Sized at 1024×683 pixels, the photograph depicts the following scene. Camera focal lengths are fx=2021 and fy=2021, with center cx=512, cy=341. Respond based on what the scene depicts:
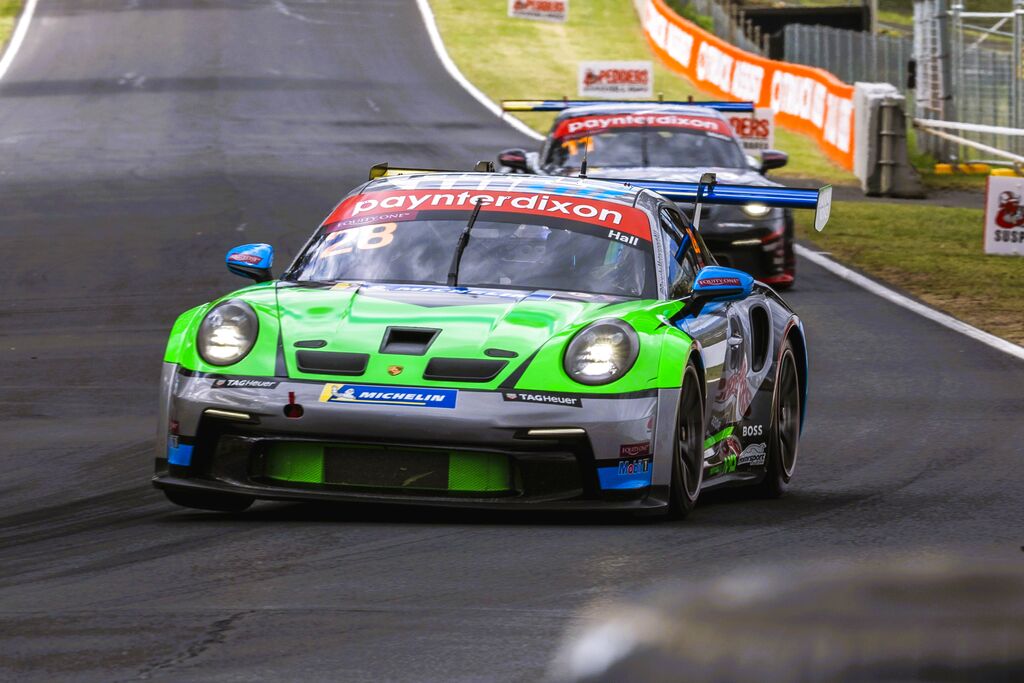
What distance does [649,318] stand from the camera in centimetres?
730

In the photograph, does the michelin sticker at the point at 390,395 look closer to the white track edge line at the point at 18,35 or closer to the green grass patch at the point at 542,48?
the green grass patch at the point at 542,48

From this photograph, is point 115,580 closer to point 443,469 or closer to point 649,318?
point 443,469

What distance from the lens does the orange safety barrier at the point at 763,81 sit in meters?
32.1

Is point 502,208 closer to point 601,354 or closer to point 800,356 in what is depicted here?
point 601,354

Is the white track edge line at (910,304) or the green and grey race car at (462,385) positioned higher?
the green and grey race car at (462,385)

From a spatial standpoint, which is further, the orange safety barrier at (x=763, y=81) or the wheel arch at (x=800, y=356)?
the orange safety barrier at (x=763, y=81)

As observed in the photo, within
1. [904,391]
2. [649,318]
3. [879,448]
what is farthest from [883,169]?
[649,318]

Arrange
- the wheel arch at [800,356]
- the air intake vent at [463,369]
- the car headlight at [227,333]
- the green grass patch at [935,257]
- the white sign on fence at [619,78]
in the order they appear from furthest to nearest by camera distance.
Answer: the white sign on fence at [619,78], the green grass patch at [935,257], the wheel arch at [800,356], the car headlight at [227,333], the air intake vent at [463,369]

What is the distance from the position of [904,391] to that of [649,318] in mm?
4941

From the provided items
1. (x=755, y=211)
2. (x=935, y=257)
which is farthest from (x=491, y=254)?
(x=935, y=257)

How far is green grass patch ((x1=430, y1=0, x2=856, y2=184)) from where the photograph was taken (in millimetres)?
41469

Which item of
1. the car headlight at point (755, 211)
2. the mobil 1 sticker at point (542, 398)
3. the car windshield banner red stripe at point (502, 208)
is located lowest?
the car headlight at point (755, 211)

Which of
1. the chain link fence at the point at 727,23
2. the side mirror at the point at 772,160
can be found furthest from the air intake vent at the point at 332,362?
the chain link fence at the point at 727,23

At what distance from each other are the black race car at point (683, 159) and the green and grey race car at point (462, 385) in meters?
7.83
